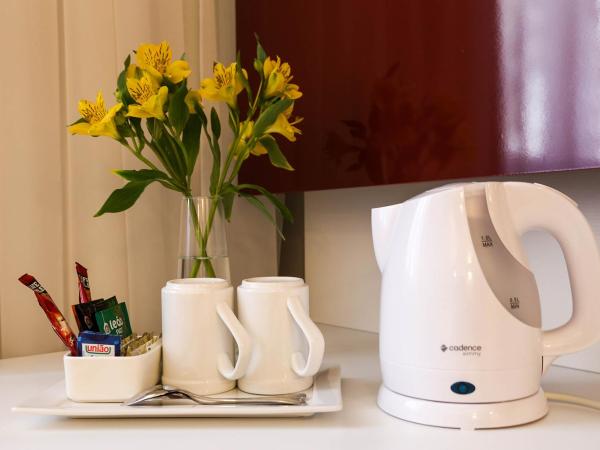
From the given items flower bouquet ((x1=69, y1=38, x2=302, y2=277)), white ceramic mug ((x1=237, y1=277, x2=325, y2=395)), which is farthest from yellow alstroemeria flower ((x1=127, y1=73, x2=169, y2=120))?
white ceramic mug ((x1=237, y1=277, x2=325, y2=395))

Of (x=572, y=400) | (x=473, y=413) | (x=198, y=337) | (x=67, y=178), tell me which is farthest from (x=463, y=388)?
(x=67, y=178)

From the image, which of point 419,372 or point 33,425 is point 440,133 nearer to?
point 419,372

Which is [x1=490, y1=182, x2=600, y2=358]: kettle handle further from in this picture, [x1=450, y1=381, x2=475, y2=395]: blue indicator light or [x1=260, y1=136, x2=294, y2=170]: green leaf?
[x1=260, y1=136, x2=294, y2=170]: green leaf

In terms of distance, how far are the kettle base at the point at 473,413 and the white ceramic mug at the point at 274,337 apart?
0.43 ft

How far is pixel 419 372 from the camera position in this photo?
656mm

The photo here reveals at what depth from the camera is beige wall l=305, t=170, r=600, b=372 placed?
3.14 ft

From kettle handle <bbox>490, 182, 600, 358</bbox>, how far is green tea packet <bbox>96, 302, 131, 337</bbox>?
521 millimetres

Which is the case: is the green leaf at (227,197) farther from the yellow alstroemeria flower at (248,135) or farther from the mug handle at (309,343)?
the mug handle at (309,343)

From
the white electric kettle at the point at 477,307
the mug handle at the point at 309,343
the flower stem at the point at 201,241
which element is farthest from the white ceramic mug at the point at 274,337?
the flower stem at the point at 201,241

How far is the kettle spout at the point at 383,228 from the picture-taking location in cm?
74

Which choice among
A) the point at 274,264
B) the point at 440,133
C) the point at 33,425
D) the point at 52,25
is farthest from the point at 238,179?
the point at 33,425

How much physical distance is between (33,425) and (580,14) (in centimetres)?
77

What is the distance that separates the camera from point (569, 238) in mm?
671

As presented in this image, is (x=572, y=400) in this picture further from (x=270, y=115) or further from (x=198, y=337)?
(x=270, y=115)
